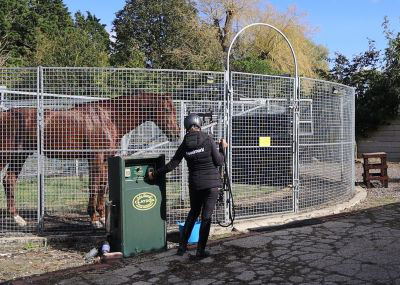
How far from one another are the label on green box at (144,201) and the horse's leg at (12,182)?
2.69 meters

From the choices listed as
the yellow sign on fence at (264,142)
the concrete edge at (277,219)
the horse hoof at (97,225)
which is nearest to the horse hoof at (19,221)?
the horse hoof at (97,225)

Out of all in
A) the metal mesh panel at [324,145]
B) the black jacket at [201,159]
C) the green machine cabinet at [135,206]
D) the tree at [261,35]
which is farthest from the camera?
the tree at [261,35]

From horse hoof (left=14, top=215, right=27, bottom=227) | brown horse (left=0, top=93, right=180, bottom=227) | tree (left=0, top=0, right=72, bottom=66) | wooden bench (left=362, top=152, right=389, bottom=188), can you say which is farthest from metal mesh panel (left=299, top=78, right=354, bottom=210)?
tree (left=0, top=0, right=72, bottom=66)

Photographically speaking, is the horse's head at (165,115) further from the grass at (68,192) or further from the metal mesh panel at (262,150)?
the grass at (68,192)

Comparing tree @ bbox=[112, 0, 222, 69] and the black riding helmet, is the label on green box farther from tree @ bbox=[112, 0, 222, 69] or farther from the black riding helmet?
tree @ bbox=[112, 0, 222, 69]

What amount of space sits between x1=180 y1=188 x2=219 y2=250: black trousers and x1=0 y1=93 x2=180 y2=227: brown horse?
2.07 m

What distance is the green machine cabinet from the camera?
6.61 meters

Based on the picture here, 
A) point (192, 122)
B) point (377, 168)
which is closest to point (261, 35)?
point (377, 168)

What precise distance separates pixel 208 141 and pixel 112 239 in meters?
1.99

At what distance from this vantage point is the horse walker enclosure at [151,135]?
801cm

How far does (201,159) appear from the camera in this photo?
6312 millimetres

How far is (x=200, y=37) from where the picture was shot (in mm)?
32688

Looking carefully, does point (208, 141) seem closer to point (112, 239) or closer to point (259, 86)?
point (112, 239)

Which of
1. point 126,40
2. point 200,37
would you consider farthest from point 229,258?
point 126,40
